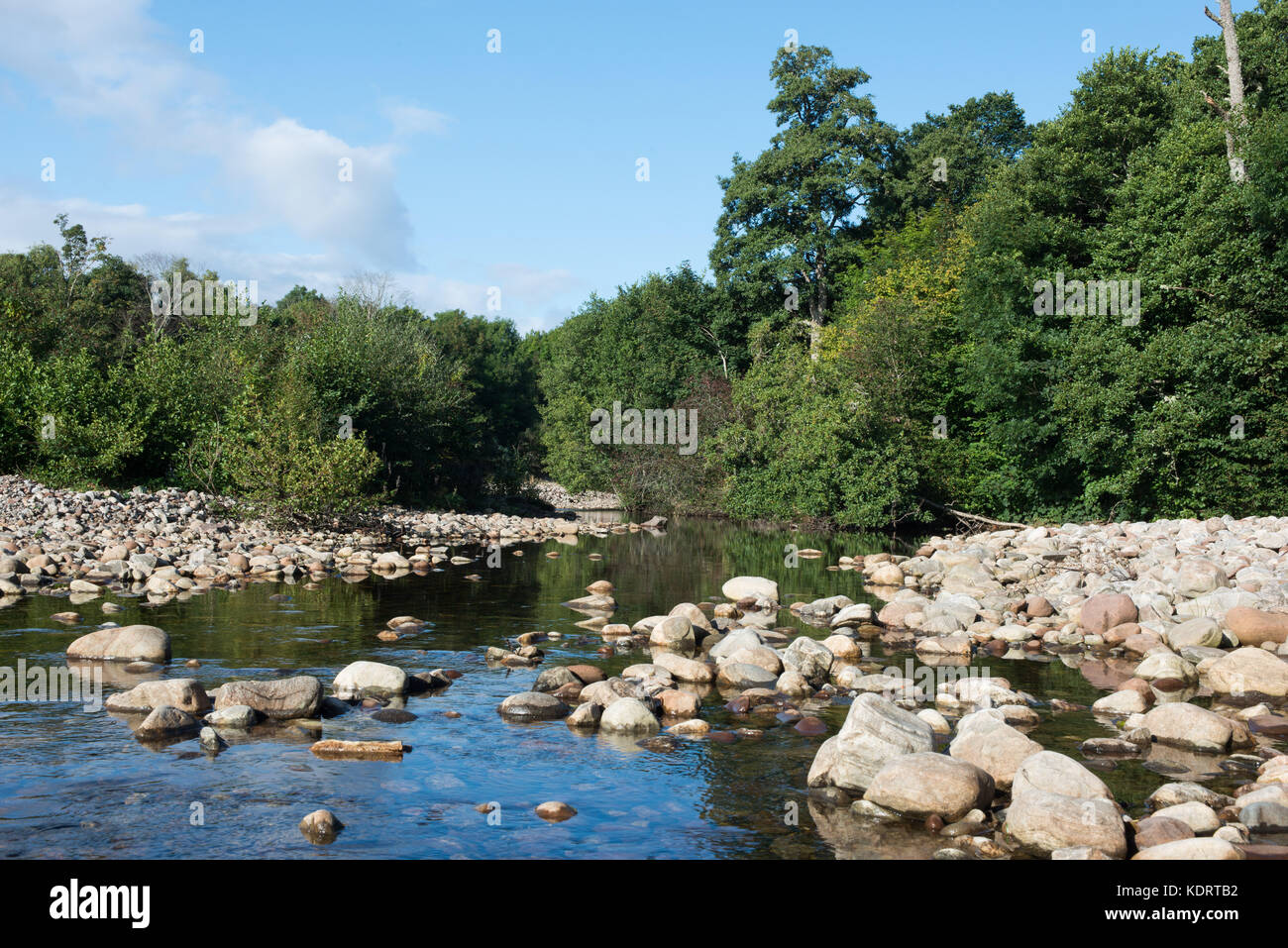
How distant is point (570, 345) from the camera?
60.5 meters

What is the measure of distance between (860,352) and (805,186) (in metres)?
13.9

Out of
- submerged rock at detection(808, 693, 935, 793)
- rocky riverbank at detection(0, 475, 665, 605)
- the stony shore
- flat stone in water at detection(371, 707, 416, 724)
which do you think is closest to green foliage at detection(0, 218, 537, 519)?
rocky riverbank at detection(0, 475, 665, 605)

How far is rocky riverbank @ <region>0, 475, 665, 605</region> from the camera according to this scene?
20.3 metres

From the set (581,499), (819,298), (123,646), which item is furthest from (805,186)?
(123,646)

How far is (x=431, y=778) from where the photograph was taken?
30.0 feet

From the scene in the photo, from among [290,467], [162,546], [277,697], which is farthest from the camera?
[290,467]

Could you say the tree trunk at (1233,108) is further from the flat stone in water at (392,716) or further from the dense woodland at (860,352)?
the flat stone in water at (392,716)

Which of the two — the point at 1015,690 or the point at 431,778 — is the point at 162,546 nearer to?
the point at 431,778

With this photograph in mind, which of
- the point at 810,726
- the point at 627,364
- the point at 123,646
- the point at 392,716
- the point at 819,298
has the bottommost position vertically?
the point at 810,726

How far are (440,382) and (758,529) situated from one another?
1615 centimetres

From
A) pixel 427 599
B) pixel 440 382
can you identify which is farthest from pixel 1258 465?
pixel 440 382

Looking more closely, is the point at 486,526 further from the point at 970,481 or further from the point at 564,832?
the point at 564,832

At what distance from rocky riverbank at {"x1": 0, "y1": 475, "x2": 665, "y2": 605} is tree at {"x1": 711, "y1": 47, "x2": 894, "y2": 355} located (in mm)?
25217

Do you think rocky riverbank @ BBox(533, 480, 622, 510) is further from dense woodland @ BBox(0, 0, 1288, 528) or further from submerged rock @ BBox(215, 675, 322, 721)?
submerged rock @ BBox(215, 675, 322, 721)
